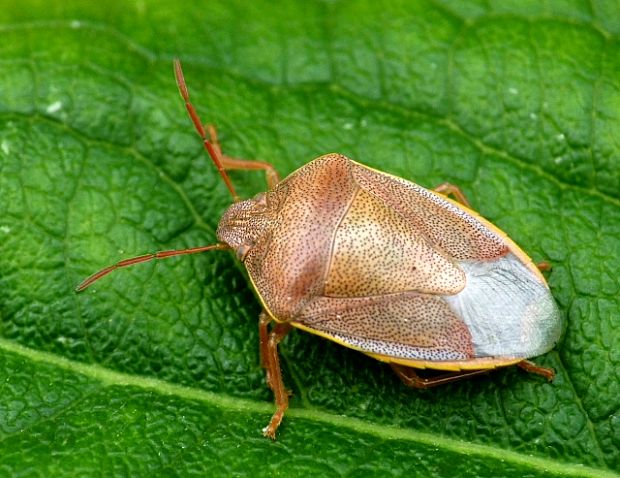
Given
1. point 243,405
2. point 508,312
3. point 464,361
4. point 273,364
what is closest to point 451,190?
point 508,312

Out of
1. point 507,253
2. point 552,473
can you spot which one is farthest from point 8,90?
point 552,473

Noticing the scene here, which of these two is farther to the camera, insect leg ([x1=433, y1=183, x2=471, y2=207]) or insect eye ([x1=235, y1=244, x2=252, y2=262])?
insect leg ([x1=433, y1=183, x2=471, y2=207])

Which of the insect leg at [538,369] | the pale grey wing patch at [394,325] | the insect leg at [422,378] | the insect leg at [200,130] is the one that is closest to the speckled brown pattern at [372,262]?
the pale grey wing patch at [394,325]

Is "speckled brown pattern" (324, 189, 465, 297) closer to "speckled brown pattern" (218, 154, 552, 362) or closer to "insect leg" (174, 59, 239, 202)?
"speckled brown pattern" (218, 154, 552, 362)

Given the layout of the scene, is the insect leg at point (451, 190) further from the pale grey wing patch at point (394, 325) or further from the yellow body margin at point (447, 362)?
the yellow body margin at point (447, 362)

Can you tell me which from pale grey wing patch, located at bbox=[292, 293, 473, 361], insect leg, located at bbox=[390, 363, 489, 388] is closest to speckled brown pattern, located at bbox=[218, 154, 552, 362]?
pale grey wing patch, located at bbox=[292, 293, 473, 361]

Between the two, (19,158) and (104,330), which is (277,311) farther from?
(19,158)
